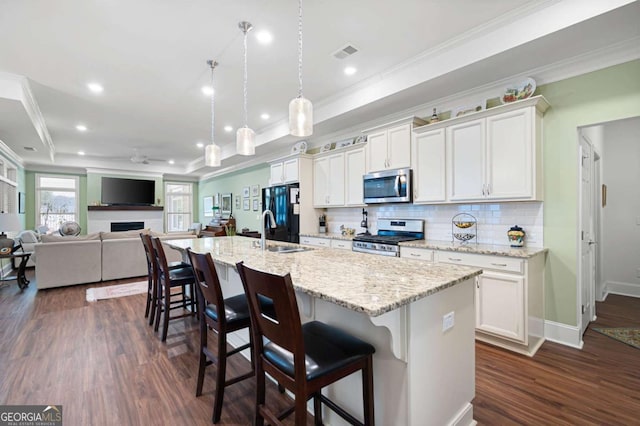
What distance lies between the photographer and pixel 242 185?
8.09m

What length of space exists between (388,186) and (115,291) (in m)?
4.61

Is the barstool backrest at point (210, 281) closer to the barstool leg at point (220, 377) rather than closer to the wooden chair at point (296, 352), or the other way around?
the barstool leg at point (220, 377)

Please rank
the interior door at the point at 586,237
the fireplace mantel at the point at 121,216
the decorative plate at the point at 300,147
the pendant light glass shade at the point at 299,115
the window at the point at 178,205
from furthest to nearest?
the window at the point at 178,205
the fireplace mantel at the point at 121,216
the decorative plate at the point at 300,147
the interior door at the point at 586,237
the pendant light glass shade at the point at 299,115

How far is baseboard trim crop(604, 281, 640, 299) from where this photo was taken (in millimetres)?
4193

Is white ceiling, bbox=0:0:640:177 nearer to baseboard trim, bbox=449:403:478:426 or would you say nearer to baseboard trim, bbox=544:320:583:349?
baseboard trim, bbox=544:320:583:349

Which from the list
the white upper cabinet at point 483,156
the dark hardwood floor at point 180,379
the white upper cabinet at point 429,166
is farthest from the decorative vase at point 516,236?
the dark hardwood floor at point 180,379

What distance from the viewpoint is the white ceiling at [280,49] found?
2342 millimetres

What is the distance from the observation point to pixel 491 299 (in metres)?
2.71

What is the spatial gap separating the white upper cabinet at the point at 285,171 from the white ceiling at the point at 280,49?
875mm

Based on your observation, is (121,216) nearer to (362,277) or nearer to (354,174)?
(354,174)

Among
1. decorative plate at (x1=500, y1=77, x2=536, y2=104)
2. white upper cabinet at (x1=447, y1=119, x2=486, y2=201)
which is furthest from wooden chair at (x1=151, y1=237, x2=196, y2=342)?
decorative plate at (x1=500, y1=77, x2=536, y2=104)

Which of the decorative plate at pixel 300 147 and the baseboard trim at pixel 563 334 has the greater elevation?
the decorative plate at pixel 300 147

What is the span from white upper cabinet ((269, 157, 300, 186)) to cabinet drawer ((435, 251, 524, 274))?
2.94 m

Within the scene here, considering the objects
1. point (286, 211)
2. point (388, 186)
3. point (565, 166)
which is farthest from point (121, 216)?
point (565, 166)
